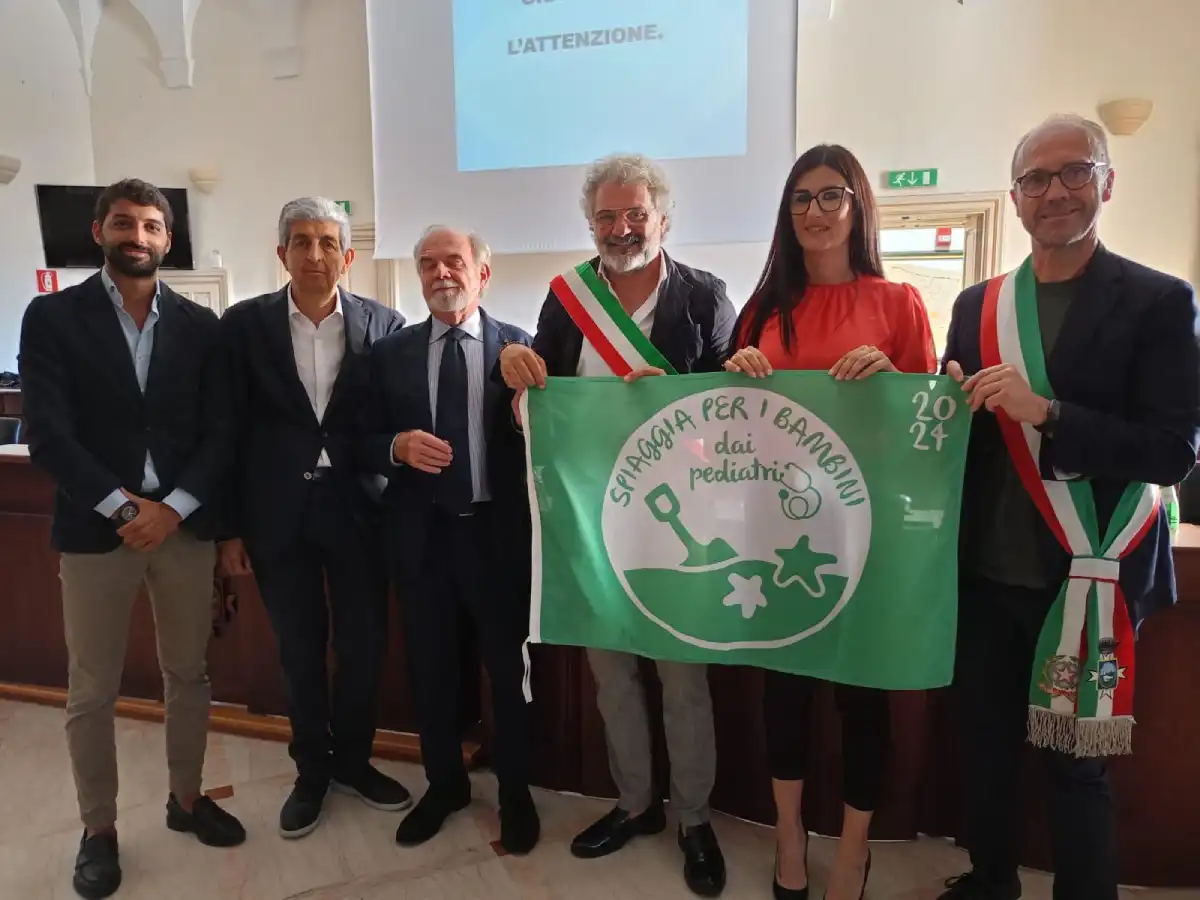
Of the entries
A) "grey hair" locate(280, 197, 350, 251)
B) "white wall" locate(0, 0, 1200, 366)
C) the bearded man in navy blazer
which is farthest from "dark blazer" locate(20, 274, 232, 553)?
"white wall" locate(0, 0, 1200, 366)

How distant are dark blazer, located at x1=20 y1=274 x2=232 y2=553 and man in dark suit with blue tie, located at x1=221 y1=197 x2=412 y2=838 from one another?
93 millimetres

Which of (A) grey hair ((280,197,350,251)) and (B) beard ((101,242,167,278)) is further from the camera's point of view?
(A) grey hair ((280,197,350,251))

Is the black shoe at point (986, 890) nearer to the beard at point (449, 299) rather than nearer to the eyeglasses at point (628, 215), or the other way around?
the eyeglasses at point (628, 215)

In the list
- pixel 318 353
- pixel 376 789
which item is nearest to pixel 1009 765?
pixel 376 789

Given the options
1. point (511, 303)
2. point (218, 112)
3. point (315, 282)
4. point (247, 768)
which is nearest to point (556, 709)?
point (247, 768)

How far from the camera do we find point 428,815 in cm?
203

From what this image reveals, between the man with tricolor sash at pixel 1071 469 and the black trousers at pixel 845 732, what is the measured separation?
0.73 ft

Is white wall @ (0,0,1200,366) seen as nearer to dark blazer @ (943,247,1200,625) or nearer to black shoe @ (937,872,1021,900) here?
dark blazer @ (943,247,1200,625)

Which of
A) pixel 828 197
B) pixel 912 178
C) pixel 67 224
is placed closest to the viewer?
pixel 828 197

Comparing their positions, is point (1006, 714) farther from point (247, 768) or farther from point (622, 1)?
point (622, 1)

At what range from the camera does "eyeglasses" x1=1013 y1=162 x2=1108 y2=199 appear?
1319 mm

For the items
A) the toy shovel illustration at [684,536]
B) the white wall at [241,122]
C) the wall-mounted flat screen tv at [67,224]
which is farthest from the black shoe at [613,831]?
the wall-mounted flat screen tv at [67,224]

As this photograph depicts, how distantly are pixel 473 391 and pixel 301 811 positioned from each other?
4.05 ft

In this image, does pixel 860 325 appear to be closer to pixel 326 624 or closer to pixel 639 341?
pixel 639 341
